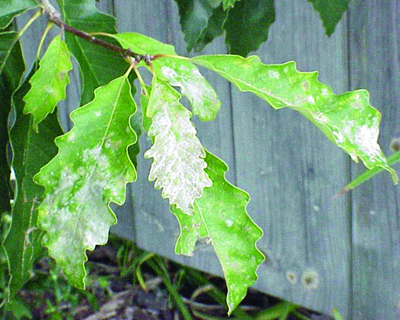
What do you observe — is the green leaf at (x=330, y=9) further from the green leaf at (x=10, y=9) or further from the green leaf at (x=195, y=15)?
the green leaf at (x=10, y=9)

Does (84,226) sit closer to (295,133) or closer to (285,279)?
(295,133)

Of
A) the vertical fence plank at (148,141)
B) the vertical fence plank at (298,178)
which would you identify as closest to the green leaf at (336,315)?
the vertical fence plank at (298,178)

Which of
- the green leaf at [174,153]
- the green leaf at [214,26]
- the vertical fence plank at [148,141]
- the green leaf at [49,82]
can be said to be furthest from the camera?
the vertical fence plank at [148,141]

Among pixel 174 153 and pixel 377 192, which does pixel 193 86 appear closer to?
→ pixel 174 153

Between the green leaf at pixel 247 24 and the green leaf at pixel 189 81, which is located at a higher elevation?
the green leaf at pixel 247 24

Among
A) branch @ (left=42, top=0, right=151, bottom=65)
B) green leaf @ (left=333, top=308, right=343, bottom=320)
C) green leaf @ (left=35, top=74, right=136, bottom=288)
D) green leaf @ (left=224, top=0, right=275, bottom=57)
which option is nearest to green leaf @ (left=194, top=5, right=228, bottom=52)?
green leaf @ (left=224, top=0, right=275, bottom=57)

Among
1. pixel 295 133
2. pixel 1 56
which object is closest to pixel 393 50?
pixel 295 133

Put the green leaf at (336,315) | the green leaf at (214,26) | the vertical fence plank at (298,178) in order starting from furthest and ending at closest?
the green leaf at (336,315)
the vertical fence plank at (298,178)
the green leaf at (214,26)
